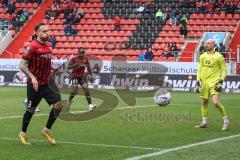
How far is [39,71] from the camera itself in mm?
11203

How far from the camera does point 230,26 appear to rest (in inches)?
1563

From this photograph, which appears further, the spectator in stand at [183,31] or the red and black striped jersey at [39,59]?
the spectator in stand at [183,31]

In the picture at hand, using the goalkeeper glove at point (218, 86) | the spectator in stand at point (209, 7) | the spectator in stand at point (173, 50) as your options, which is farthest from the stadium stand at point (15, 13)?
the goalkeeper glove at point (218, 86)

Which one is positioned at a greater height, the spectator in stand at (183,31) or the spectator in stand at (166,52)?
the spectator in stand at (183,31)

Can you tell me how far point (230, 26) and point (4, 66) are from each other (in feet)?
49.7

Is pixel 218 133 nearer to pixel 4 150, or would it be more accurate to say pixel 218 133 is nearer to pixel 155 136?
pixel 155 136

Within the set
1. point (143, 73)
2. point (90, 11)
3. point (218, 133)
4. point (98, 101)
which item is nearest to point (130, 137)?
point (218, 133)

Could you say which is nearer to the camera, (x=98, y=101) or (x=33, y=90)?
(x=33, y=90)

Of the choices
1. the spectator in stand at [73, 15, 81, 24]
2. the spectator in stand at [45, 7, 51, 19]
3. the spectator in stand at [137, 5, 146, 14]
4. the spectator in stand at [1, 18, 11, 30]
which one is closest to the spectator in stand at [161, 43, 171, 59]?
the spectator in stand at [137, 5, 146, 14]

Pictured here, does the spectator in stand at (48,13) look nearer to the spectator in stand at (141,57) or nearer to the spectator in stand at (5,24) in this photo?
the spectator in stand at (5,24)

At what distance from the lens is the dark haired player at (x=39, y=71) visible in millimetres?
11039

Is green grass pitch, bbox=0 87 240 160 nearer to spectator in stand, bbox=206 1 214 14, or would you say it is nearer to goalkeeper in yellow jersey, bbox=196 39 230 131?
goalkeeper in yellow jersey, bbox=196 39 230 131

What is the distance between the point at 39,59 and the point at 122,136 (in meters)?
2.59

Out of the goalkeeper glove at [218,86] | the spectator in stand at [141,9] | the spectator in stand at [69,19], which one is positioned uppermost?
the spectator in stand at [141,9]
